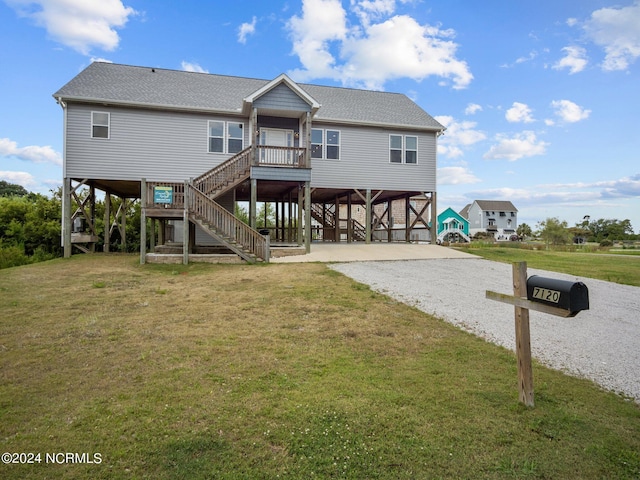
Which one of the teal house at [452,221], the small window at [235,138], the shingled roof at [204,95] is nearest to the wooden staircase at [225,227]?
the small window at [235,138]

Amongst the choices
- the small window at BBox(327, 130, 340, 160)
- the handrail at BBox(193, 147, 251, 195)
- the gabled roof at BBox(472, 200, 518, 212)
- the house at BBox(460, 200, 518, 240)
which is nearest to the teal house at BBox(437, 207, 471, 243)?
the house at BBox(460, 200, 518, 240)

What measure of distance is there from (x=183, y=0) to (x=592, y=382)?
60.6 feet

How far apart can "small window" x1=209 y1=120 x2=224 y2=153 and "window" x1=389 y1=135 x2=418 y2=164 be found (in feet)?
27.8

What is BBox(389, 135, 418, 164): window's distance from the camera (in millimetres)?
20094

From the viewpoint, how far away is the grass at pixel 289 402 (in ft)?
9.89

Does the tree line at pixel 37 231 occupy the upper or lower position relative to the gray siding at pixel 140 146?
lower

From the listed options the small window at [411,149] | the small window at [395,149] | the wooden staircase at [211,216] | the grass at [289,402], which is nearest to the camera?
the grass at [289,402]

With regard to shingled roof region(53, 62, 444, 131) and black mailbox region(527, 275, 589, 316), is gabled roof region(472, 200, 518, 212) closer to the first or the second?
shingled roof region(53, 62, 444, 131)

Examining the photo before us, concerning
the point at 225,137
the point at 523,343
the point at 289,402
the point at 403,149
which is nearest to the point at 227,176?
the point at 225,137

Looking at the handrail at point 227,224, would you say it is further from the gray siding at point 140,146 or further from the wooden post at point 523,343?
the wooden post at point 523,343

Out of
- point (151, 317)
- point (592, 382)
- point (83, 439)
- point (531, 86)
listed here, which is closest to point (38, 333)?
point (151, 317)

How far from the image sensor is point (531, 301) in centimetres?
381

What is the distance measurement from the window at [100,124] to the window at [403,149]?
1329 centimetres

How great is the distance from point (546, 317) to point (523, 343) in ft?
14.5
